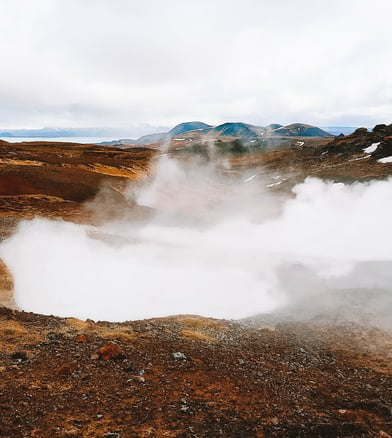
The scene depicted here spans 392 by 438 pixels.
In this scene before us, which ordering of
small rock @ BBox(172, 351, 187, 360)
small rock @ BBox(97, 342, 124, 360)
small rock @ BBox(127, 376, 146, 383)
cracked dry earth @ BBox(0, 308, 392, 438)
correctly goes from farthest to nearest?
small rock @ BBox(172, 351, 187, 360) → small rock @ BBox(97, 342, 124, 360) → small rock @ BBox(127, 376, 146, 383) → cracked dry earth @ BBox(0, 308, 392, 438)

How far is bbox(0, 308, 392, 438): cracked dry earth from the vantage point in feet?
20.4

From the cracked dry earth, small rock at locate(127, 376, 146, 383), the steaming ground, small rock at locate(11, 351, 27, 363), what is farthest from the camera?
the steaming ground

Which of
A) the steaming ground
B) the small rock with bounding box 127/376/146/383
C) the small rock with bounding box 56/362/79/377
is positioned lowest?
the steaming ground

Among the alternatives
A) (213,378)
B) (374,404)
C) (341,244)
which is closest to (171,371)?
(213,378)

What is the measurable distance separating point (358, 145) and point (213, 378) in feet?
184

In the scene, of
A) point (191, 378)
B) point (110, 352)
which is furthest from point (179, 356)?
point (110, 352)

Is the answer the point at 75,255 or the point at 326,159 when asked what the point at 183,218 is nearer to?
the point at 75,255

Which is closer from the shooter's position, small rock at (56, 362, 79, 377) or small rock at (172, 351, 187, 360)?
small rock at (56, 362, 79, 377)

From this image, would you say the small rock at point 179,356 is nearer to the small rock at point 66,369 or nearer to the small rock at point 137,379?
the small rock at point 137,379

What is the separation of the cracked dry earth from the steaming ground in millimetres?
3042

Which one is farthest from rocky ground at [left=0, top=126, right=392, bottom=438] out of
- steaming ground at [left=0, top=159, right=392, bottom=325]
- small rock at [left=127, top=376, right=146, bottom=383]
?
steaming ground at [left=0, top=159, right=392, bottom=325]

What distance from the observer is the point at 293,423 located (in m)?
6.50

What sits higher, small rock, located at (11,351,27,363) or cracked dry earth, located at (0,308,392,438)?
small rock, located at (11,351,27,363)

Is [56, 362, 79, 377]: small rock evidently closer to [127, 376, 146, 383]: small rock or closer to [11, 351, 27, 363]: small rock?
[11, 351, 27, 363]: small rock
